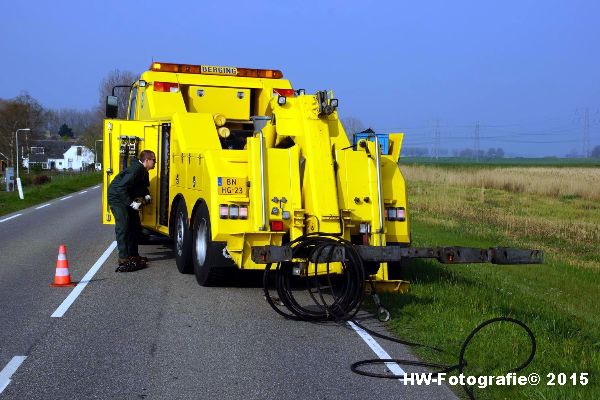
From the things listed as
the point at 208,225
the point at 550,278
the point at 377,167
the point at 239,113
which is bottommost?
the point at 550,278

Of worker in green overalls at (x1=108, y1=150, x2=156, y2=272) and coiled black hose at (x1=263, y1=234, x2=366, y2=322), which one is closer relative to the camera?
coiled black hose at (x1=263, y1=234, x2=366, y2=322)

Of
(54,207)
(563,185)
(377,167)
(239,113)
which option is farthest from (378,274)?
(563,185)

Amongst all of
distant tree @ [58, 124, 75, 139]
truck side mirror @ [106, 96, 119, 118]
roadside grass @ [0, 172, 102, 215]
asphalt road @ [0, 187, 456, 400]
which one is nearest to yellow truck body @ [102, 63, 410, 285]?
asphalt road @ [0, 187, 456, 400]

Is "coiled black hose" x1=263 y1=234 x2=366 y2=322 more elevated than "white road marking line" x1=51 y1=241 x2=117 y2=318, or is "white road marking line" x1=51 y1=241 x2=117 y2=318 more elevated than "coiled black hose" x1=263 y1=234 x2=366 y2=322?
"coiled black hose" x1=263 y1=234 x2=366 y2=322

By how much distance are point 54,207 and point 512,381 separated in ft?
78.6

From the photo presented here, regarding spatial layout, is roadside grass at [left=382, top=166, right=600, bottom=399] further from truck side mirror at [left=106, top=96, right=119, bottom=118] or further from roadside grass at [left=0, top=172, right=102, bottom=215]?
roadside grass at [left=0, top=172, right=102, bottom=215]

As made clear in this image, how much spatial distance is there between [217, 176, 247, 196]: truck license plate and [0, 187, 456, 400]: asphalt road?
1336 millimetres

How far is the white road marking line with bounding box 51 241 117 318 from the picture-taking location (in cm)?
838

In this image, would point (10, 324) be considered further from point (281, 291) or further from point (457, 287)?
point (457, 287)

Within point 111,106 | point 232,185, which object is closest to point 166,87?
point 111,106

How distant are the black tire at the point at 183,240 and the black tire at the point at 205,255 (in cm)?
27

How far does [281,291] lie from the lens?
8.23 m

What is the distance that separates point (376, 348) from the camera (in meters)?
7.01

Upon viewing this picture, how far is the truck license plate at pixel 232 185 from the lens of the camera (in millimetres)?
9195
